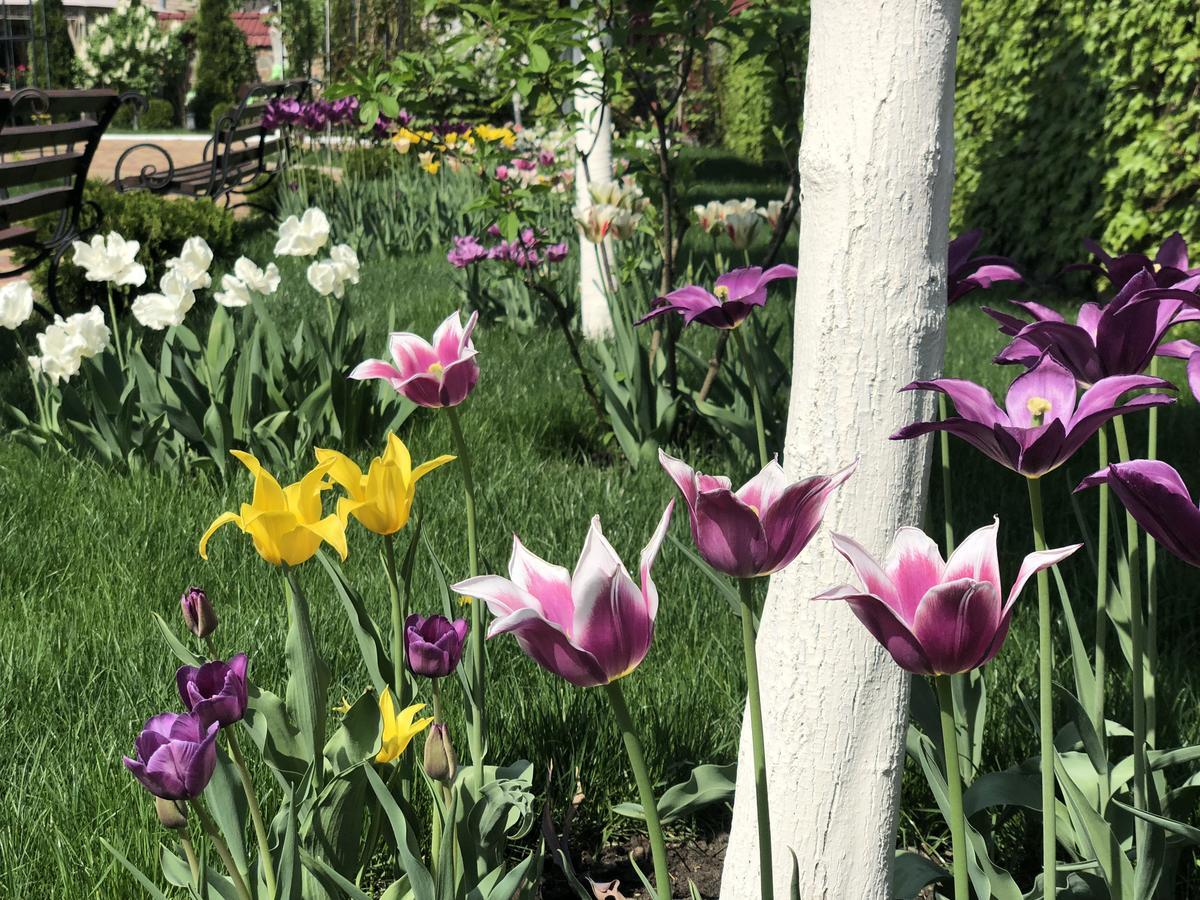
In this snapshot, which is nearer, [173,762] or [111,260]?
[173,762]

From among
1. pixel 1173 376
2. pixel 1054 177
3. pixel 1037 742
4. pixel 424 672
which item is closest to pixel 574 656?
pixel 424 672

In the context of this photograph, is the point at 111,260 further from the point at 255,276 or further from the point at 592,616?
the point at 592,616

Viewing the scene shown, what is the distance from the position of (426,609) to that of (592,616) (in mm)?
1485

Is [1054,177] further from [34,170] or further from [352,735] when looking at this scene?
[352,735]

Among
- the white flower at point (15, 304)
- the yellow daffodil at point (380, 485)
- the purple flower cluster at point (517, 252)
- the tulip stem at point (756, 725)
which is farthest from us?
the purple flower cluster at point (517, 252)

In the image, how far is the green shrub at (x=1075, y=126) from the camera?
545cm

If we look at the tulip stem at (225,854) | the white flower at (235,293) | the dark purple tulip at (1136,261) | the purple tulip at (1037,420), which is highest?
the dark purple tulip at (1136,261)

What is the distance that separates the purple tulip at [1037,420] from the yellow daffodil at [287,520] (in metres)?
0.59

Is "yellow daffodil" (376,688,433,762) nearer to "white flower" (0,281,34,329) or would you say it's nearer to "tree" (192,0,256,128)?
"white flower" (0,281,34,329)

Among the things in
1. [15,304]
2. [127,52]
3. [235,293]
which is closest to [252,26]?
[127,52]

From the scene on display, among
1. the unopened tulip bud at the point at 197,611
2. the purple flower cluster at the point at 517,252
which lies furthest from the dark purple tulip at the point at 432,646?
the purple flower cluster at the point at 517,252

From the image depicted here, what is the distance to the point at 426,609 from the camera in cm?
219

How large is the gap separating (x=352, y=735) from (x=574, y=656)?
0.72 meters

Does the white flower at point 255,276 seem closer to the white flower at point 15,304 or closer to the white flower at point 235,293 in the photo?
the white flower at point 235,293
